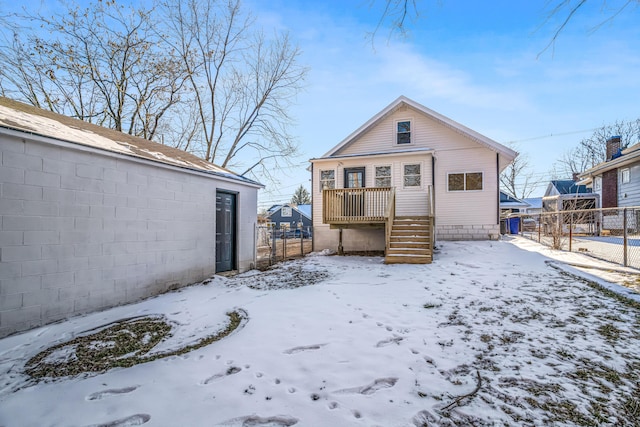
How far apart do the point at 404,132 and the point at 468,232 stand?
493cm

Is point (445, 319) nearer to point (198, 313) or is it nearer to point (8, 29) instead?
point (198, 313)

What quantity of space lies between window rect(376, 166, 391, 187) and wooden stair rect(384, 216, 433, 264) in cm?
168

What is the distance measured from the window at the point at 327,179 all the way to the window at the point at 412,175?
2.94m

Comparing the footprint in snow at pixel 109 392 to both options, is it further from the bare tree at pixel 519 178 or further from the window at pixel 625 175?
the bare tree at pixel 519 178

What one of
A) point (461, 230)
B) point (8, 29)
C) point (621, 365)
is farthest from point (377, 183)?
point (8, 29)

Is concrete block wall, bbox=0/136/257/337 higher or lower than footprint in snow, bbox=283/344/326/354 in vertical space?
higher

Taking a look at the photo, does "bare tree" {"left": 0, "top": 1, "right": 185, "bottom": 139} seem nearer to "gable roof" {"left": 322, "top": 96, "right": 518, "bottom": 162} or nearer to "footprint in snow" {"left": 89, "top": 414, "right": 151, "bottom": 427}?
"gable roof" {"left": 322, "top": 96, "right": 518, "bottom": 162}

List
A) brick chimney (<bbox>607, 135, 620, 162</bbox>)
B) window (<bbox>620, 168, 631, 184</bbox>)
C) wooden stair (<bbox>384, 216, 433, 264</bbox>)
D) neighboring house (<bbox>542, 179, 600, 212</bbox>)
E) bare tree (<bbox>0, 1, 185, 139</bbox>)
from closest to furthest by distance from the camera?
wooden stair (<bbox>384, 216, 433, 264</bbox>), bare tree (<bbox>0, 1, 185, 139</bbox>), window (<bbox>620, 168, 631, 184</bbox>), brick chimney (<bbox>607, 135, 620, 162</bbox>), neighboring house (<bbox>542, 179, 600, 212</bbox>)

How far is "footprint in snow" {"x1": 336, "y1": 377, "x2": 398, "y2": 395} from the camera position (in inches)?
92.1

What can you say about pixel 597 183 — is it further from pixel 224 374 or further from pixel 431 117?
pixel 224 374

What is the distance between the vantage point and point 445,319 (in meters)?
3.98

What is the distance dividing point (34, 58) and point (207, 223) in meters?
11.9

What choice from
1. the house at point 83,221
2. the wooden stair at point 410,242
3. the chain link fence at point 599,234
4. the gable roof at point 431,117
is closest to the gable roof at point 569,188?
the chain link fence at point 599,234

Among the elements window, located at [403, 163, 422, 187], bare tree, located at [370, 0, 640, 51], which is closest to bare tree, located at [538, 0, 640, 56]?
bare tree, located at [370, 0, 640, 51]
